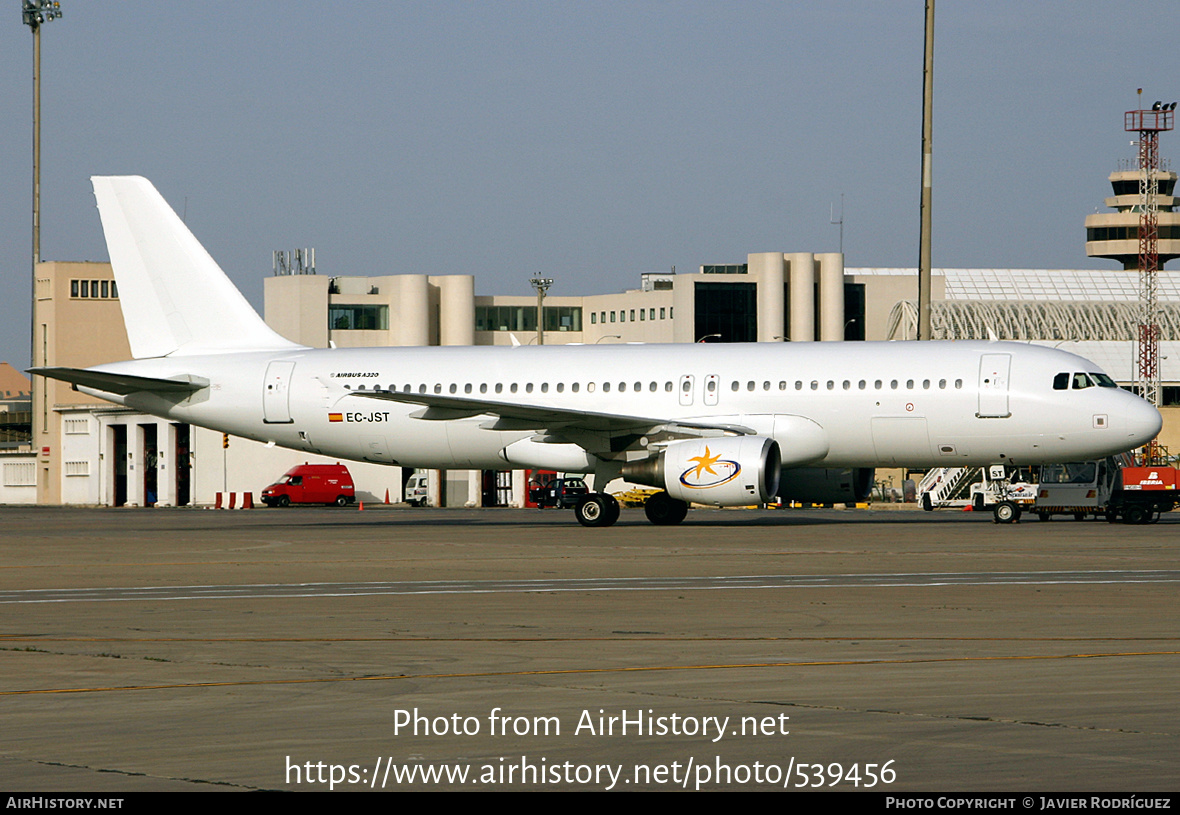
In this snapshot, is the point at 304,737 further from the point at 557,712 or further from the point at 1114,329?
the point at 1114,329

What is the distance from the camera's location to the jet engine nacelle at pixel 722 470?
3191cm

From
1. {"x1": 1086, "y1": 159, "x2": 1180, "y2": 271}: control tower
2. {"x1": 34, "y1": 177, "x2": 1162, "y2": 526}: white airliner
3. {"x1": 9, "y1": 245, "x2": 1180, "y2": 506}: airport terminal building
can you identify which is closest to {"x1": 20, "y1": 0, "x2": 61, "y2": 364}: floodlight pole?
{"x1": 9, "y1": 245, "x2": 1180, "y2": 506}: airport terminal building

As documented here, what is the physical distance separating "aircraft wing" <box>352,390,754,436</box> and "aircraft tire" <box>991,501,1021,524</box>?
21.3 ft

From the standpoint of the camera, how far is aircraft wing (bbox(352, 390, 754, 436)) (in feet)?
108

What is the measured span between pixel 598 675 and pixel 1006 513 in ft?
88.5

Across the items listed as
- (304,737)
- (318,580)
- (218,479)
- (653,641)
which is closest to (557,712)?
(304,737)

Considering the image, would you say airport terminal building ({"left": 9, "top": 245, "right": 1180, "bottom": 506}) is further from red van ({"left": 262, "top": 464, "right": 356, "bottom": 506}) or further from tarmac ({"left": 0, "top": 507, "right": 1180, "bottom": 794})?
tarmac ({"left": 0, "top": 507, "right": 1180, "bottom": 794})

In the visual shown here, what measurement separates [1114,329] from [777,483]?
8367 cm

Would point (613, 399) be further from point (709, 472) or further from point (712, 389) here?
point (709, 472)

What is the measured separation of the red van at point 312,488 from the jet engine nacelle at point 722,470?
151 feet

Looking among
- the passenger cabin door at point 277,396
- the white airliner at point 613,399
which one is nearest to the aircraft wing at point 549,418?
the white airliner at point 613,399

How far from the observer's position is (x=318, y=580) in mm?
19969

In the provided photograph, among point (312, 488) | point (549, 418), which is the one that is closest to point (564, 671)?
point (549, 418)

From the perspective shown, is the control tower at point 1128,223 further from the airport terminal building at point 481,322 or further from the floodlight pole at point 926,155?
the floodlight pole at point 926,155
